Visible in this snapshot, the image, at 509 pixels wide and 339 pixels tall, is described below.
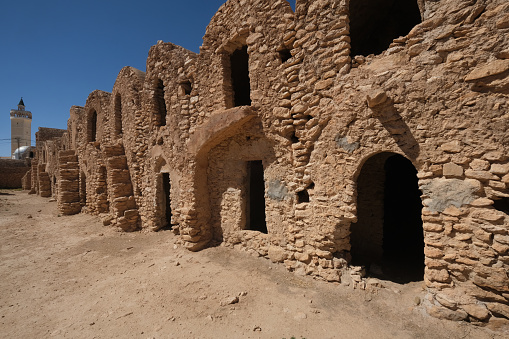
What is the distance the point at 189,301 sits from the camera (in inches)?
188

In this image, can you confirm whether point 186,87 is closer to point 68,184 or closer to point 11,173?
point 68,184

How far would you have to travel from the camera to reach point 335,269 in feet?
16.4

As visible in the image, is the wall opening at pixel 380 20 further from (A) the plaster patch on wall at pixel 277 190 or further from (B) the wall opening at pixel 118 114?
(B) the wall opening at pixel 118 114

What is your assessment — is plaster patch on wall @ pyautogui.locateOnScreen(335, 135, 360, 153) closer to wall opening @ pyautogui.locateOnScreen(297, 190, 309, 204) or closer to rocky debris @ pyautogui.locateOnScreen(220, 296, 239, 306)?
wall opening @ pyautogui.locateOnScreen(297, 190, 309, 204)

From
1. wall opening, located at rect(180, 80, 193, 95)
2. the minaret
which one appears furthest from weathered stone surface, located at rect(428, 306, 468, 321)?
the minaret

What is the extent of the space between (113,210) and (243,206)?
22.8 ft

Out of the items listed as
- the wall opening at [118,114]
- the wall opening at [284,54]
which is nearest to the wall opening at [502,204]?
the wall opening at [284,54]

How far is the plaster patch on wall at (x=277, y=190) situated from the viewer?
589 centimetres

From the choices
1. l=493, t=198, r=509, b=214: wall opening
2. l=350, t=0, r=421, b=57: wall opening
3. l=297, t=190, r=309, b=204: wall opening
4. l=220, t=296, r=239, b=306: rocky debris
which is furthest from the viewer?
l=350, t=0, r=421, b=57: wall opening

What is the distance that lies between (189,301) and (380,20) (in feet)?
29.2

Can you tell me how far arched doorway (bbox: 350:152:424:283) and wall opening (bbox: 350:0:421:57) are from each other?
3.64 metres

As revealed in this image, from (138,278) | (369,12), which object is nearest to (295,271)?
(138,278)

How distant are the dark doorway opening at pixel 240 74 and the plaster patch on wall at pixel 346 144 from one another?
14.4ft

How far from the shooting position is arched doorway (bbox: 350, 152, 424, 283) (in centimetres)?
566
